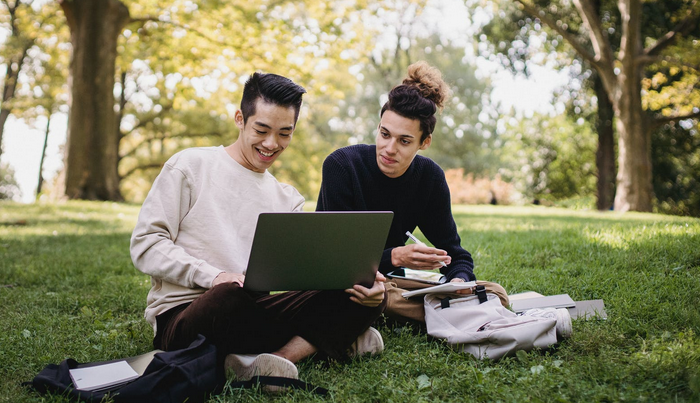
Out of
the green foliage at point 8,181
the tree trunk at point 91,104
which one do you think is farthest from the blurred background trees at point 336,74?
the green foliage at point 8,181

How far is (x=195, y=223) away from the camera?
2.80m

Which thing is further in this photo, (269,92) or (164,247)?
(269,92)

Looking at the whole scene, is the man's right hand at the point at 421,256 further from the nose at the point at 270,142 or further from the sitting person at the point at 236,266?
the nose at the point at 270,142

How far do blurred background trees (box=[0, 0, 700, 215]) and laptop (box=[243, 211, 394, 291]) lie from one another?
65.4 inches

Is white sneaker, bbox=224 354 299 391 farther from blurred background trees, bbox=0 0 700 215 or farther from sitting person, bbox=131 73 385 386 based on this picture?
blurred background trees, bbox=0 0 700 215

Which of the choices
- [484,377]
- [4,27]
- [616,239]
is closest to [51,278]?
[484,377]

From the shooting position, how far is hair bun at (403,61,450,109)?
3.52 m

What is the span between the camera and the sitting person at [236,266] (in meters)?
2.63

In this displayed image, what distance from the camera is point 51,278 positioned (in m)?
4.88

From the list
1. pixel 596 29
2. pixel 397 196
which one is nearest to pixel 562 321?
pixel 397 196

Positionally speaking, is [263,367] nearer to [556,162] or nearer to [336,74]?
[336,74]

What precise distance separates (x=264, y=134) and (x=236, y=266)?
718 millimetres

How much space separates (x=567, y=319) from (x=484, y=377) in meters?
0.77

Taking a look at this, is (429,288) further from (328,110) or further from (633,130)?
(328,110)
